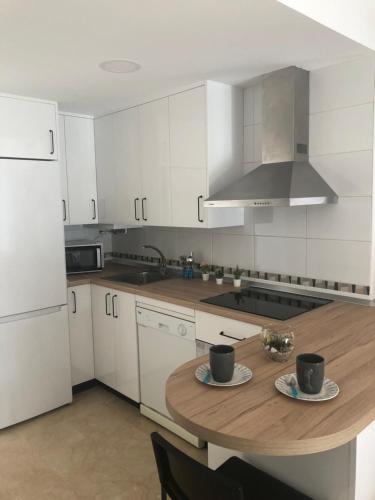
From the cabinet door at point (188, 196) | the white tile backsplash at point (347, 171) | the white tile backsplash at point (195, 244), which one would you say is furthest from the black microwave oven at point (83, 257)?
the white tile backsplash at point (347, 171)

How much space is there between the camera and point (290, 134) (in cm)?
230

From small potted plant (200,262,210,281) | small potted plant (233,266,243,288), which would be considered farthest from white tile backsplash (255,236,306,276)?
small potted plant (200,262,210,281)

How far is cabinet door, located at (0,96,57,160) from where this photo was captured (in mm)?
2594

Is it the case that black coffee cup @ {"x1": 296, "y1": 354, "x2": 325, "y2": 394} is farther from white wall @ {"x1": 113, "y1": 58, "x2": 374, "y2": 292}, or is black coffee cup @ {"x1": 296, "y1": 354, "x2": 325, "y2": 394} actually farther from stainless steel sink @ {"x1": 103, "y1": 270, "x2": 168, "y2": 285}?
stainless steel sink @ {"x1": 103, "y1": 270, "x2": 168, "y2": 285}

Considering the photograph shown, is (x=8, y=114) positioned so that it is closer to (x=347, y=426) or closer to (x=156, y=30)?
(x=156, y=30)

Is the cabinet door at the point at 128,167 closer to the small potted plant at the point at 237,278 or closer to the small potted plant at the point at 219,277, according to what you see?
the small potted plant at the point at 219,277

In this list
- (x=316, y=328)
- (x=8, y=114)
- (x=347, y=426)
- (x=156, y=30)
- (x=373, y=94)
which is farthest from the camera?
(x=8, y=114)

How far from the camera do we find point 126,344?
2920 mm

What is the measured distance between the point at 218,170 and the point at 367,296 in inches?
44.7

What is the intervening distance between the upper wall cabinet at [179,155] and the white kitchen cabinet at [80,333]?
0.66m

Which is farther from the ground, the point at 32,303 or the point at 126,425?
the point at 32,303

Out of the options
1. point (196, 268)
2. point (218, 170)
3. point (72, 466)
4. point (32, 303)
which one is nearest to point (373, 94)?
point (218, 170)

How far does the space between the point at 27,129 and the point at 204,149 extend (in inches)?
45.2

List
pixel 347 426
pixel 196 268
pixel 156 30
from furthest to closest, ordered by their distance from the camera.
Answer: pixel 196 268 < pixel 156 30 < pixel 347 426
